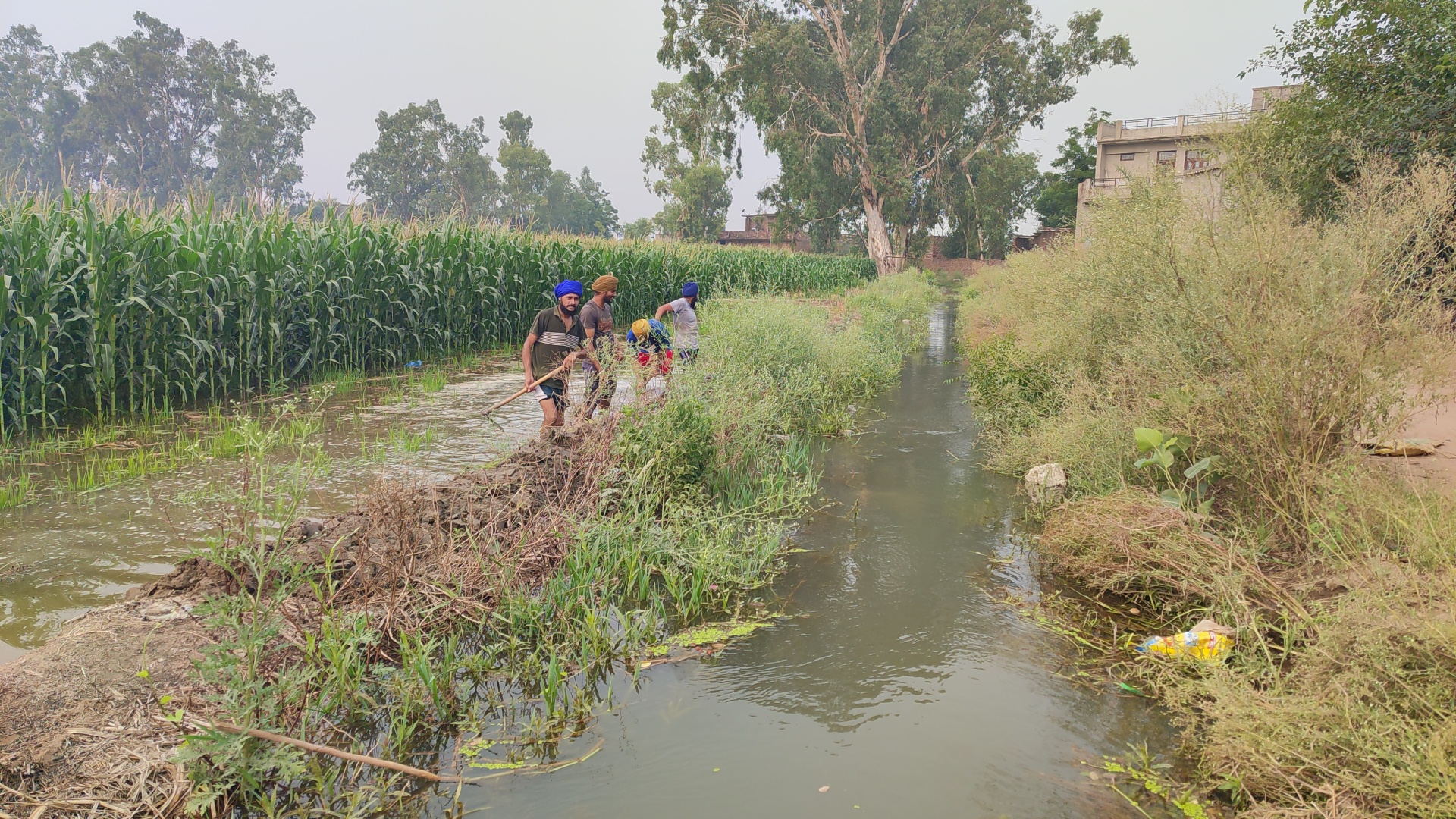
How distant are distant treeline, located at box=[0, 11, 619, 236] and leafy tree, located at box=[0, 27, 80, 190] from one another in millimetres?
77

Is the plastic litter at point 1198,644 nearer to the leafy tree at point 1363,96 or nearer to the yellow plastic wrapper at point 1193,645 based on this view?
the yellow plastic wrapper at point 1193,645

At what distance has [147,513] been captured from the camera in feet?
18.3

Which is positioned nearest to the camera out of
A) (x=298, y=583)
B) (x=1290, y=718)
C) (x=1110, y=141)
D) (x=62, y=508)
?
(x=1290, y=718)

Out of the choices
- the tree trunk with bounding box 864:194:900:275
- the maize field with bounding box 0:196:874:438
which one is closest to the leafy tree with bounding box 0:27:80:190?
the tree trunk with bounding box 864:194:900:275

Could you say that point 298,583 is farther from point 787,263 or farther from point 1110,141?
point 1110,141

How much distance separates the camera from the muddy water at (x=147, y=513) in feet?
13.9

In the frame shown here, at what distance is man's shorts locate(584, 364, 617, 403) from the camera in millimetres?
6406

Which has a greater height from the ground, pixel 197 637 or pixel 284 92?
pixel 284 92

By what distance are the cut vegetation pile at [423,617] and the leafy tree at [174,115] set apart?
5912 centimetres

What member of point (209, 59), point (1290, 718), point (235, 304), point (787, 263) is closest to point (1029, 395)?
point (1290, 718)

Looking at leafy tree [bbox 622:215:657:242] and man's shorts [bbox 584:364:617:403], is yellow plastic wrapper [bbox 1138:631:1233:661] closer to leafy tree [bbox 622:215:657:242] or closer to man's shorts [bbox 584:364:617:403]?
man's shorts [bbox 584:364:617:403]

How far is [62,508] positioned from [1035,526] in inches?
272

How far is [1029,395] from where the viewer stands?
32.8 ft

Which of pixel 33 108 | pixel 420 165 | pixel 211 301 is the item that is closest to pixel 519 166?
pixel 420 165
